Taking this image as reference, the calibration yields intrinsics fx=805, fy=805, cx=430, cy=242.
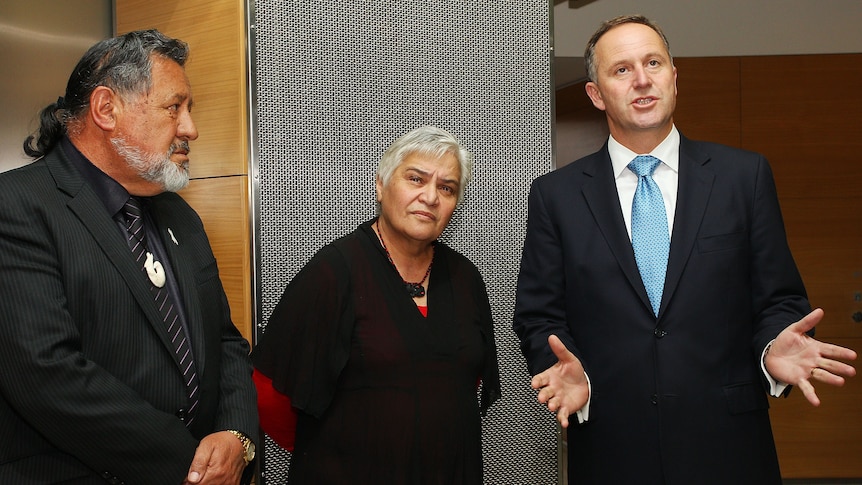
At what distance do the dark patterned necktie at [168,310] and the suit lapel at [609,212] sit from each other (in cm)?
112

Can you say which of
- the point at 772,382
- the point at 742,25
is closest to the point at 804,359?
the point at 772,382

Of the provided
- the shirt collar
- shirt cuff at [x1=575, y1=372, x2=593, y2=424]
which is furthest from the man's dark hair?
shirt cuff at [x1=575, y1=372, x2=593, y2=424]

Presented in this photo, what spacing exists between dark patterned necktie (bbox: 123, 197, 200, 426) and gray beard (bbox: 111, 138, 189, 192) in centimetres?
8

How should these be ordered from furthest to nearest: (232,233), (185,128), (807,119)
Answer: (807,119) → (232,233) → (185,128)

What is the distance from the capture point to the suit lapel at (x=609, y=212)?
6.90ft

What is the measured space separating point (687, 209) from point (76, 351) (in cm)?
153

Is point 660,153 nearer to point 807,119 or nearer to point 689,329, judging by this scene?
point 689,329

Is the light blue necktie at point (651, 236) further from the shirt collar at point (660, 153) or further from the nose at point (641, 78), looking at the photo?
the nose at point (641, 78)

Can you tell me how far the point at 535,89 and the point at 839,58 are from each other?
355cm

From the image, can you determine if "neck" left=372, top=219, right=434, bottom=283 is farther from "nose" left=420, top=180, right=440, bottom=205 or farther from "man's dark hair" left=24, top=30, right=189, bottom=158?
"man's dark hair" left=24, top=30, right=189, bottom=158

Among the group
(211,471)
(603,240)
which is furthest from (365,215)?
(211,471)

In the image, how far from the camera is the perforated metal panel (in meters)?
2.76

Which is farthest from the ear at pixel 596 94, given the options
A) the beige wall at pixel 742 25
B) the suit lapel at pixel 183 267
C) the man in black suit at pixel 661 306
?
the beige wall at pixel 742 25

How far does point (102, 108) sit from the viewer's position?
1.95 meters
